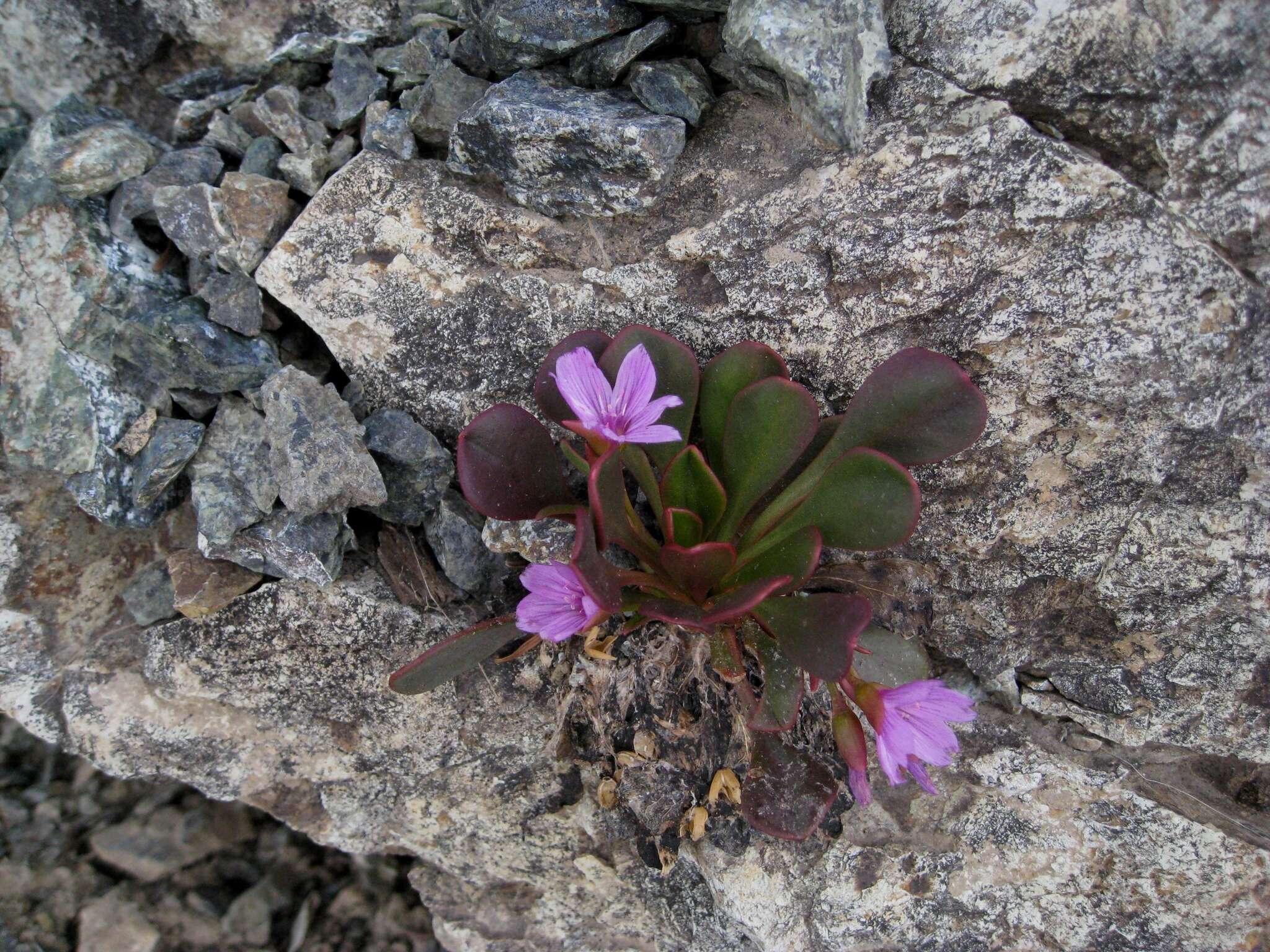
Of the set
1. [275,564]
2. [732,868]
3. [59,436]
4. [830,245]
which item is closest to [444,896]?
[732,868]

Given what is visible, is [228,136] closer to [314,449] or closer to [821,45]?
[314,449]

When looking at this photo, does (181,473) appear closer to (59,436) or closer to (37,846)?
(59,436)

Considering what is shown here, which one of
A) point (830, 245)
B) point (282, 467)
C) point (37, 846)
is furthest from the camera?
point (37, 846)

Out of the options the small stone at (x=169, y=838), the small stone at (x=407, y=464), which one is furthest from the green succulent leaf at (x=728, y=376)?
the small stone at (x=169, y=838)

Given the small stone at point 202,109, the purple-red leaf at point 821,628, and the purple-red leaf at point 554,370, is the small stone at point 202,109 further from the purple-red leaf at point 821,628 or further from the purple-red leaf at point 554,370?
the purple-red leaf at point 821,628

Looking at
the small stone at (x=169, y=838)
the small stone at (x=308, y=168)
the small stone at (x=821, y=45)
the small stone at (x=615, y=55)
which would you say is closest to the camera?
the small stone at (x=821, y=45)

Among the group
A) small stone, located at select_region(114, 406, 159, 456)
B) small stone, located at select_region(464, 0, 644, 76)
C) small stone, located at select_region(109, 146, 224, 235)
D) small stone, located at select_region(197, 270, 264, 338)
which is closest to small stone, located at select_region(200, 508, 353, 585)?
small stone, located at select_region(114, 406, 159, 456)
